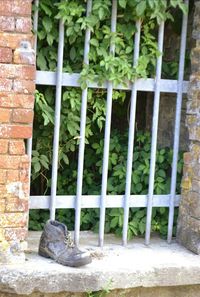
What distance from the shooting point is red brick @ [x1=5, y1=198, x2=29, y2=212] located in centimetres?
312

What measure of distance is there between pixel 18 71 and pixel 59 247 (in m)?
1.11

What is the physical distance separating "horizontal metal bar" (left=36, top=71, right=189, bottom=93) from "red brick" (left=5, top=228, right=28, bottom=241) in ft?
3.10

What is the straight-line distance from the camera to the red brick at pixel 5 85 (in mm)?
3054

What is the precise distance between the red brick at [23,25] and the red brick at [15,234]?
1182mm

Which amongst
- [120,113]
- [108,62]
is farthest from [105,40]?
[120,113]

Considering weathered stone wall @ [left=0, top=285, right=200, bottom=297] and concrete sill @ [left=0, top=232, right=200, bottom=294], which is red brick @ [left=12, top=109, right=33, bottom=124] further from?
weathered stone wall @ [left=0, top=285, right=200, bottom=297]

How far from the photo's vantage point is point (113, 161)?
3.89 meters

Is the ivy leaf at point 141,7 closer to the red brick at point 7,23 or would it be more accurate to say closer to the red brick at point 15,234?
the red brick at point 7,23

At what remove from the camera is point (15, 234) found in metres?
3.15

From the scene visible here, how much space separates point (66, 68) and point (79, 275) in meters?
1.34

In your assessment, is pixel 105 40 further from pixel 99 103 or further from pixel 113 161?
pixel 113 161

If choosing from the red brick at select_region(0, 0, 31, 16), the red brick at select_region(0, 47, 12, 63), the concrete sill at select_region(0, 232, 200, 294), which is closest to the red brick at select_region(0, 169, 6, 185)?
the concrete sill at select_region(0, 232, 200, 294)

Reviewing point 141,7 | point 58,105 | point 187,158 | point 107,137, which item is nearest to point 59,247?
point 107,137

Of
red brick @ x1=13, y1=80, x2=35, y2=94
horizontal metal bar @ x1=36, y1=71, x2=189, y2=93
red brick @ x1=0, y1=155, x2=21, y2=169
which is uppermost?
horizontal metal bar @ x1=36, y1=71, x2=189, y2=93
